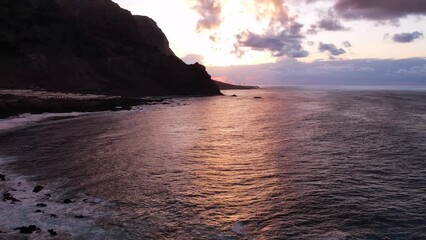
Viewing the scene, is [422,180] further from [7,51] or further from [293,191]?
[7,51]

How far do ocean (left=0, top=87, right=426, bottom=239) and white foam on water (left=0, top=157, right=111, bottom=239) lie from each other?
0.05 metres

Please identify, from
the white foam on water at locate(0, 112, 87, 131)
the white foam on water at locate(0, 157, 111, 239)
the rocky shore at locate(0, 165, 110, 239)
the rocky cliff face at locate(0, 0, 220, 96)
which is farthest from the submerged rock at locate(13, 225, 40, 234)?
the rocky cliff face at locate(0, 0, 220, 96)

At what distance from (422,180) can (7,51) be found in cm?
16360

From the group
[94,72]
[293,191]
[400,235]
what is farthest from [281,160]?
[94,72]

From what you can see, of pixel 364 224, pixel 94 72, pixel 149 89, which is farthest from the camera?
pixel 149 89

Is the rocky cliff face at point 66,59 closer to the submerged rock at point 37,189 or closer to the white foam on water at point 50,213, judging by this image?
the submerged rock at point 37,189

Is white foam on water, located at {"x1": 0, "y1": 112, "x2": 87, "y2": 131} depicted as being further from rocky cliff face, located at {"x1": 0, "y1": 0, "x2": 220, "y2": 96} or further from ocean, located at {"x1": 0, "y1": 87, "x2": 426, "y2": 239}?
rocky cliff face, located at {"x1": 0, "y1": 0, "x2": 220, "y2": 96}

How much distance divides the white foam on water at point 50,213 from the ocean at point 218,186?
0.17ft

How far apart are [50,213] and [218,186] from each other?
10897mm

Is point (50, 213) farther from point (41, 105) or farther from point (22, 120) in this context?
point (41, 105)

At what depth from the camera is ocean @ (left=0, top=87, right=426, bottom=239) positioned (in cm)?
1833

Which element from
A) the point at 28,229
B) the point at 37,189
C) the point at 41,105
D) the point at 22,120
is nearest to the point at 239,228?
the point at 28,229

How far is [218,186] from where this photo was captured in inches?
1030

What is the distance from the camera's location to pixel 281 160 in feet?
115
